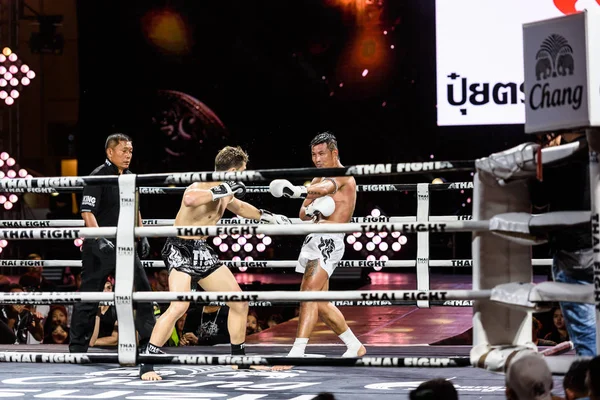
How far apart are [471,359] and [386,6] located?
9.90m

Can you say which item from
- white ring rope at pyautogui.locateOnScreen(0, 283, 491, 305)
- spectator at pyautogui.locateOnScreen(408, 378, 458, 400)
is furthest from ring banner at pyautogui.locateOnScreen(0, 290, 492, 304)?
spectator at pyautogui.locateOnScreen(408, 378, 458, 400)

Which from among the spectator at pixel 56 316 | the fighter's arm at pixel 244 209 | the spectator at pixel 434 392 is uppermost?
the fighter's arm at pixel 244 209

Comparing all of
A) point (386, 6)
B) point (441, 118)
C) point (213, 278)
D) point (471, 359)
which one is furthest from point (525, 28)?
point (386, 6)

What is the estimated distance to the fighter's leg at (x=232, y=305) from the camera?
195 inches

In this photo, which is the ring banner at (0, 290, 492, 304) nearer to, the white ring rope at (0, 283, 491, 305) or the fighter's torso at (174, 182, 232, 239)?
the white ring rope at (0, 283, 491, 305)

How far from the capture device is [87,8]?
13883mm

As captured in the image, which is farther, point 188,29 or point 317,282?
point 188,29

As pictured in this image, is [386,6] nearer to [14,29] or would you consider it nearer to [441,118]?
[441,118]

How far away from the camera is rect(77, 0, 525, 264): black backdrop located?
12.8 m

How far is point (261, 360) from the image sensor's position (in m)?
3.17

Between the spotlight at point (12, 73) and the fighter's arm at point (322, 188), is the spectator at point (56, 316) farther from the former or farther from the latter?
the spotlight at point (12, 73)

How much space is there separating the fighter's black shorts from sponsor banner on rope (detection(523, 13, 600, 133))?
2433mm

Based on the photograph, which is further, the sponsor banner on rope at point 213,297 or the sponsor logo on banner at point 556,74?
the sponsor banner on rope at point 213,297

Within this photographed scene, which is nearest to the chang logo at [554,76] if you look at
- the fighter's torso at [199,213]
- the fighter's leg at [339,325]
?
the fighter's torso at [199,213]
